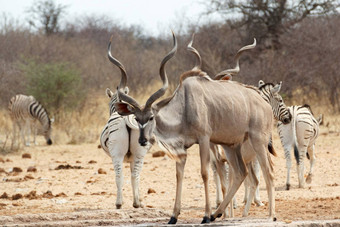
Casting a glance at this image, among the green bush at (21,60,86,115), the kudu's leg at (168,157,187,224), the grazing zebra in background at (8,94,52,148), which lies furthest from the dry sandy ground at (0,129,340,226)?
the green bush at (21,60,86,115)

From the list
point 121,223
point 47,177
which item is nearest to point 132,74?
point 47,177

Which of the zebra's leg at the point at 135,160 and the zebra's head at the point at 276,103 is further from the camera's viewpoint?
the zebra's head at the point at 276,103

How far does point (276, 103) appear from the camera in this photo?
31.5 feet

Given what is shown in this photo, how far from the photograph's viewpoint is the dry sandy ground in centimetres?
671

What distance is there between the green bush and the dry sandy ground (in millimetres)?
5052

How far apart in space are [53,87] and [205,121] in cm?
1403

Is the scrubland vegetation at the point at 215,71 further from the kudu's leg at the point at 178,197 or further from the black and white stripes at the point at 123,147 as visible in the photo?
the kudu's leg at the point at 178,197

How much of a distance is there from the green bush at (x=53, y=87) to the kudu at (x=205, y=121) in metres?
13.5

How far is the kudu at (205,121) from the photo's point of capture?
6008 millimetres

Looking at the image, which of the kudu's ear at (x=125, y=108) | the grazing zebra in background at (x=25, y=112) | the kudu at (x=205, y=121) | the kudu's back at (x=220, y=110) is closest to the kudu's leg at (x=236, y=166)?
the kudu at (x=205, y=121)

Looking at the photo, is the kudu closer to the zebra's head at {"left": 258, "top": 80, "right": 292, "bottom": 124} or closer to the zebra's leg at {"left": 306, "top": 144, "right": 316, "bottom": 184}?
the zebra's head at {"left": 258, "top": 80, "right": 292, "bottom": 124}

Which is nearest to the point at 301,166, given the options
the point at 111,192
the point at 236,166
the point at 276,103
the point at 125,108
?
the point at 276,103

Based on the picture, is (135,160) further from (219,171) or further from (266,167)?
(266,167)

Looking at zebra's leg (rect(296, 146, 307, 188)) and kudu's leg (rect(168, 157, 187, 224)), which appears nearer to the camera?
kudu's leg (rect(168, 157, 187, 224))
